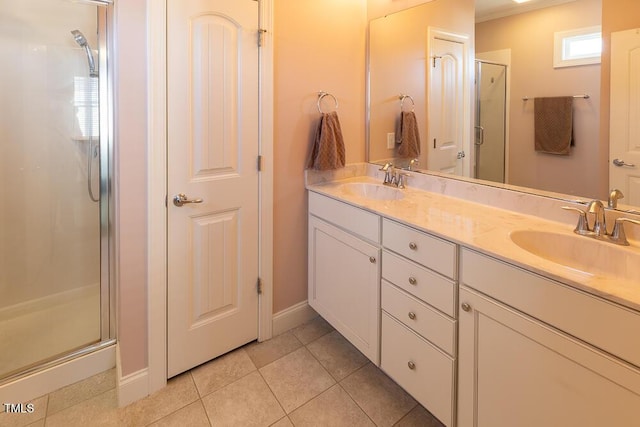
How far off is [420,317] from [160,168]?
131 cm

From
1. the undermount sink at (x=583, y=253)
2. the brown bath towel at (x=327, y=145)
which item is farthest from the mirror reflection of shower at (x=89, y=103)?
the undermount sink at (x=583, y=253)

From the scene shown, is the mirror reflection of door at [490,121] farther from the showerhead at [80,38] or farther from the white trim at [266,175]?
the showerhead at [80,38]

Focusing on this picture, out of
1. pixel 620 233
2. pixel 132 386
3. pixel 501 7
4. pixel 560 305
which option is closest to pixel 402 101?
pixel 501 7

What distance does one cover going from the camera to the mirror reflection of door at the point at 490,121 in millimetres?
1651

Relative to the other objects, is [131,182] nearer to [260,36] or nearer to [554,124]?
[260,36]

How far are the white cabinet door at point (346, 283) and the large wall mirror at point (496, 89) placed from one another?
0.69m

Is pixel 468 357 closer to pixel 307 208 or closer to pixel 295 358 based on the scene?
pixel 295 358

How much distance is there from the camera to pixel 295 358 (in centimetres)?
197

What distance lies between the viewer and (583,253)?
122 cm

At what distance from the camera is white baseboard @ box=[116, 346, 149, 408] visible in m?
1.61

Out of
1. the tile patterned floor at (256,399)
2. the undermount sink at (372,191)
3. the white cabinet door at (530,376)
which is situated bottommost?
the tile patterned floor at (256,399)

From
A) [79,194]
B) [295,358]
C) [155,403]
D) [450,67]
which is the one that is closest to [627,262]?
[450,67]

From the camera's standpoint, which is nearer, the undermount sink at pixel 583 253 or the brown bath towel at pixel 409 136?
the undermount sink at pixel 583 253

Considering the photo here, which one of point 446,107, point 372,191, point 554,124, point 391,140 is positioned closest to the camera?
point 554,124
